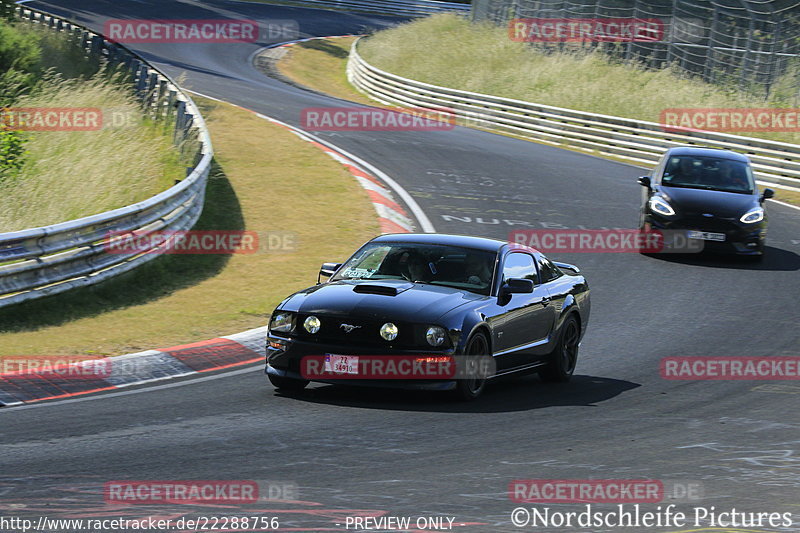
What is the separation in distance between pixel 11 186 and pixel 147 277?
19.7 feet

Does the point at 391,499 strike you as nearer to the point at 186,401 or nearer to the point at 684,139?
the point at 186,401

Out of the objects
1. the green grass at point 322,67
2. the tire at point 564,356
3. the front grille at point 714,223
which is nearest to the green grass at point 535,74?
the green grass at point 322,67

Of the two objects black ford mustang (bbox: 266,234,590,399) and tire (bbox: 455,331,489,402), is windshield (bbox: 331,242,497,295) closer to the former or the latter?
black ford mustang (bbox: 266,234,590,399)

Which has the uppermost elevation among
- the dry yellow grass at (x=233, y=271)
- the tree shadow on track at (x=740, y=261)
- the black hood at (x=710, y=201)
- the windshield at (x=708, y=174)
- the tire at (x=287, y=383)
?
the tire at (x=287, y=383)

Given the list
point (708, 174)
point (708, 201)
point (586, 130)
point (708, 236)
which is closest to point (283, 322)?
point (708, 236)

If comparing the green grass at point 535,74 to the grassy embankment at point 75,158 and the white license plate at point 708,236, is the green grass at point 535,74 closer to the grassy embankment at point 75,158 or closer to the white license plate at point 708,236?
the white license plate at point 708,236

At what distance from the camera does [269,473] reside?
6.62 metres

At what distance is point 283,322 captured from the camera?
9.11m

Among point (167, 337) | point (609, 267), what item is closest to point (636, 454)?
point (167, 337)

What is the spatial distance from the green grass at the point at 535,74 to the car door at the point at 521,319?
23.5 m

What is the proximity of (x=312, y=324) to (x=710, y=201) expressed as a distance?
10.9 m

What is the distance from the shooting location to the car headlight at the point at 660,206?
1812cm

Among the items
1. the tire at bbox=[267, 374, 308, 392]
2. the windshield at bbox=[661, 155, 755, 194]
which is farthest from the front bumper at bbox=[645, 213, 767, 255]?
the tire at bbox=[267, 374, 308, 392]

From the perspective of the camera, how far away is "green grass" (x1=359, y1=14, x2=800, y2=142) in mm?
35938
